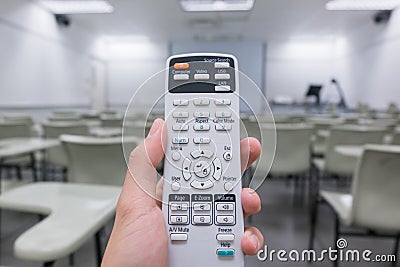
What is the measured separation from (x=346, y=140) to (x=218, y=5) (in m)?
1.58

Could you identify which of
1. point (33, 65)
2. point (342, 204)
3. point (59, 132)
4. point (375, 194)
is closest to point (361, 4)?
point (375, 194)

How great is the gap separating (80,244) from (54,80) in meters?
2.99

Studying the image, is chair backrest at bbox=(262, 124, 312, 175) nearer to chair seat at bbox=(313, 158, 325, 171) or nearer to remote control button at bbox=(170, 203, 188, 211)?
chair seat at bbox=(313, 158, 325, 171)

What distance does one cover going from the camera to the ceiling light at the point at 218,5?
421mm

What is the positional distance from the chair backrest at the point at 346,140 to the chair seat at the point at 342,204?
637 millimetres

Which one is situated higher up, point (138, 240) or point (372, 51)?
point (372, 51)

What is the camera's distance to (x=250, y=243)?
0.28 metres

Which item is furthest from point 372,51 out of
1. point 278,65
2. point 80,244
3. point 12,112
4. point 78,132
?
point 12,112

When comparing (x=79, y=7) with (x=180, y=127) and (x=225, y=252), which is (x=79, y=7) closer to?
(x=180, y=127)

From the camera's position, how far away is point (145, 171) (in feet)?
0.95

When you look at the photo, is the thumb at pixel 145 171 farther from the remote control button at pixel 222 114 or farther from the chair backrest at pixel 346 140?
the chair backrest at pixel 346 140

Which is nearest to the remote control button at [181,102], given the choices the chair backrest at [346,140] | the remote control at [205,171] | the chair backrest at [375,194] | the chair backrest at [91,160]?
the remote control at [205,171]

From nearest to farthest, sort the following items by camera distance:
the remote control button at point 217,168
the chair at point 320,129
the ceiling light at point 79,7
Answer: the remote control button at point 217,168
the ceiling light at point 79,7
the chair at point 320,129

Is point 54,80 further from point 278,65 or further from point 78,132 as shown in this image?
point 278,65
